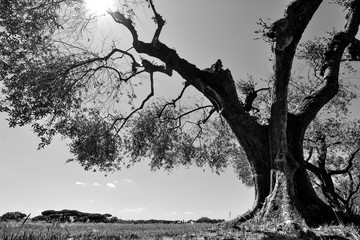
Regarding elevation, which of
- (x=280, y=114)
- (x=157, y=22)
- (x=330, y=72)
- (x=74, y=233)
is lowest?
(x=74, y=233)

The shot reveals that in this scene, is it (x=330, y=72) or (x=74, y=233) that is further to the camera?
(x=330, y=72)

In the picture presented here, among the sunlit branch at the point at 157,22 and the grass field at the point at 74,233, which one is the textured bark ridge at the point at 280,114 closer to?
the sunlit branch at the point at 157,22

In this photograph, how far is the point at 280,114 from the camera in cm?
1217

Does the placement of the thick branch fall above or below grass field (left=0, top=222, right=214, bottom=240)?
above

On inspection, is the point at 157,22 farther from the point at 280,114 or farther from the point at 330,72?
the point at 330,72

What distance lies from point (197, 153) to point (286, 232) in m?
15.0

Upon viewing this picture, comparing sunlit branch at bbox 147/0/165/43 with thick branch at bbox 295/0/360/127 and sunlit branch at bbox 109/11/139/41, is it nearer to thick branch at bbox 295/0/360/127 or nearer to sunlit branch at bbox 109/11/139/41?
sunlit branch at bbox 109/11/139/41

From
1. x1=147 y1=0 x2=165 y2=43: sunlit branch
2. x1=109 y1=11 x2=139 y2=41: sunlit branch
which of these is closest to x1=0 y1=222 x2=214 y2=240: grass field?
x1=147 y1=0 x2=165 y2=43: sunlit branch

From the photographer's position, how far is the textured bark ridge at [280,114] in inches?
446

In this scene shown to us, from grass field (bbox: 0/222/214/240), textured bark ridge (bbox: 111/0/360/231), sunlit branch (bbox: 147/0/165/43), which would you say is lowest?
grass field (bbox: 0/222/214/240)

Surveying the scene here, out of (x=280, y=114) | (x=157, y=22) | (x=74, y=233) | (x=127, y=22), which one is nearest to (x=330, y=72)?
(x=280, y=114)

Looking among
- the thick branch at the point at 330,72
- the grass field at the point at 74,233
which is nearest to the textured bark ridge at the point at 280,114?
the thick branch at the point at 330,72

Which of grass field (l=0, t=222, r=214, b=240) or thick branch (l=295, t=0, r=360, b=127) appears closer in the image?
grass field (l=0, t=222, r=214, b=240)

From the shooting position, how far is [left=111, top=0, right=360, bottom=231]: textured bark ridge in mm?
11336
